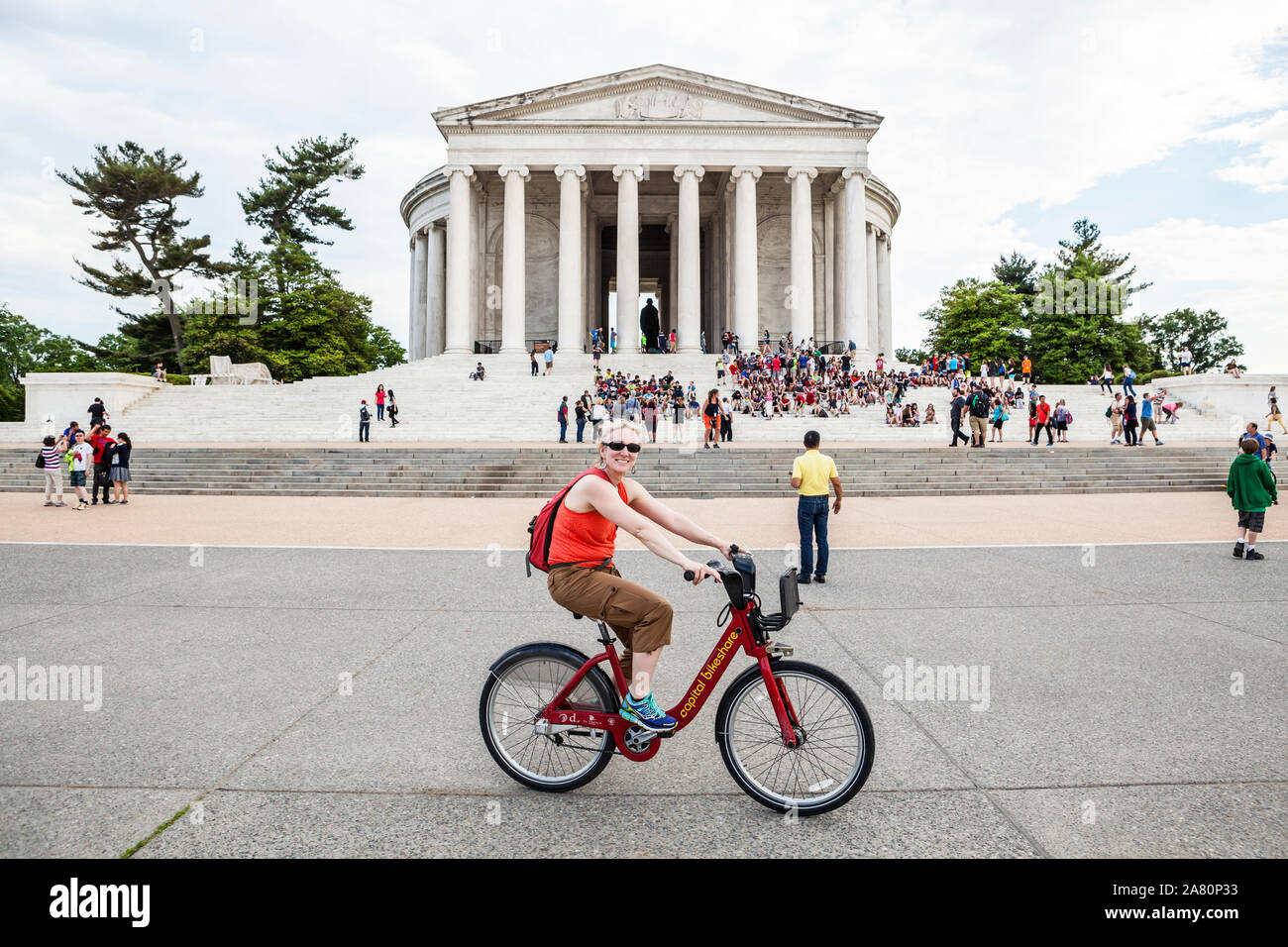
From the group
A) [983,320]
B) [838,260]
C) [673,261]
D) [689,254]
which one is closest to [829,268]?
[838,260]

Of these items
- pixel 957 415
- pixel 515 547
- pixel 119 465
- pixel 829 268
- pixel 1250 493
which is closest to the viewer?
pixel 1250 493

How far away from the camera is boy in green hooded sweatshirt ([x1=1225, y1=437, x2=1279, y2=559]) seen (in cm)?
1065

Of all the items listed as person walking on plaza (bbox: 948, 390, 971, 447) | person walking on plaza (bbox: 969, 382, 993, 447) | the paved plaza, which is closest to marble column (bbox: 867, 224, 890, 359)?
person walking on plaza (bbox: 948, 390, 971, 447)

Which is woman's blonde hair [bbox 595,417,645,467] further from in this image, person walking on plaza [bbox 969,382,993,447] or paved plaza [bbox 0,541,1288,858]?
person walking on plaza [bbox 969,382,993,447]

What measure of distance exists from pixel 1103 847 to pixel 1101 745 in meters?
1.28

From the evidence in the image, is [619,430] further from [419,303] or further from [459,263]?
[419,303]

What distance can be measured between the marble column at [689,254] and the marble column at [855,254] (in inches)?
360

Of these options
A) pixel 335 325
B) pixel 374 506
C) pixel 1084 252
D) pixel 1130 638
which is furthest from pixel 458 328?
pixel 1084 252

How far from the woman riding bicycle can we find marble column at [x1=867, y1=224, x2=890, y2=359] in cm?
5622

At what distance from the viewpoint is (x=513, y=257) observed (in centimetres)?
4803

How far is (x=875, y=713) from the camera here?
5012mm

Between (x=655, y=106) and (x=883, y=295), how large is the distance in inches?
925
